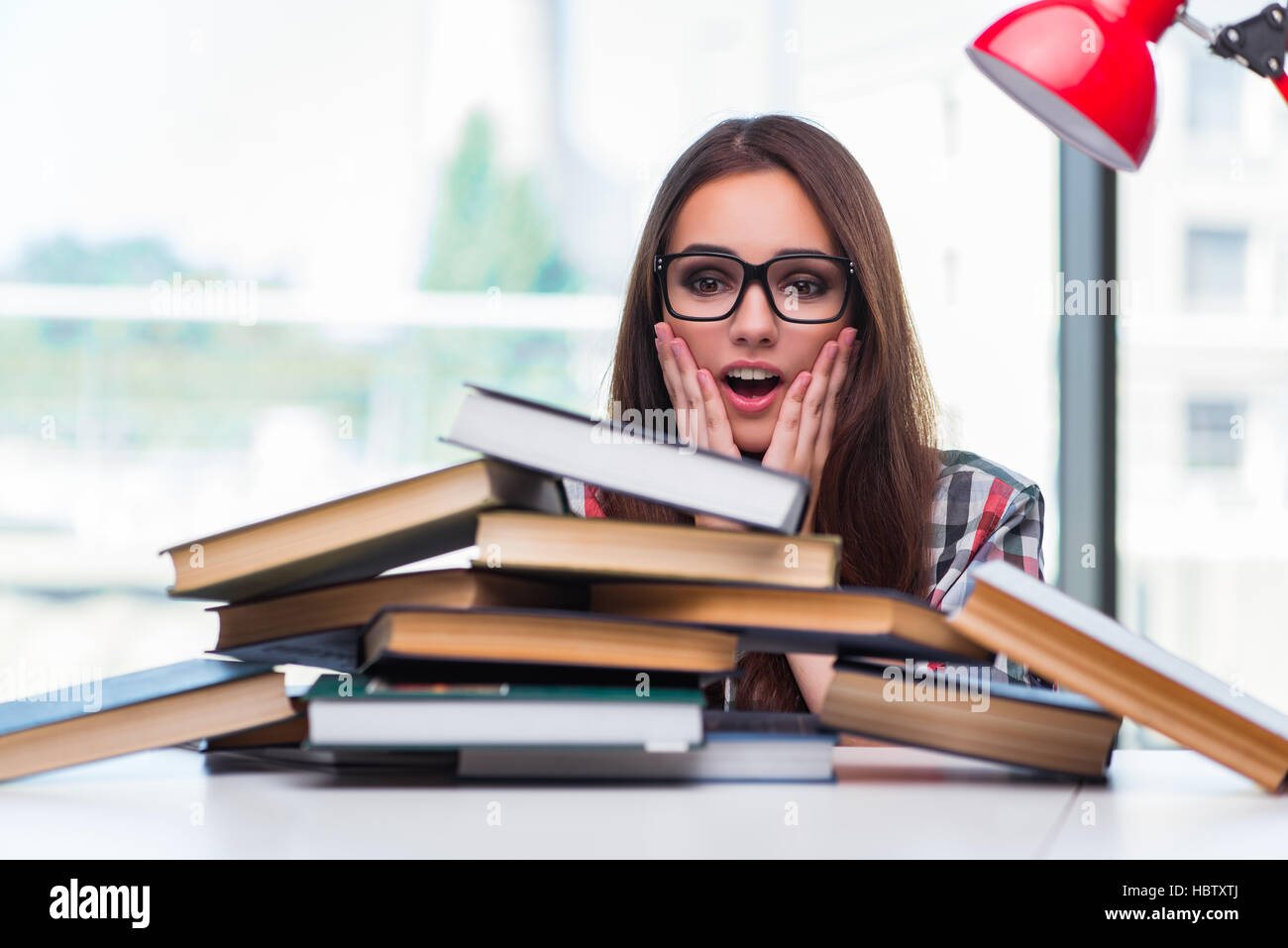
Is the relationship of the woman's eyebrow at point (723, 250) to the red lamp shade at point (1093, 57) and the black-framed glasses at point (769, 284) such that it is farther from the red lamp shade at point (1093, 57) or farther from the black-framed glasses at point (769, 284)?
the red lamp shade at point (1093, 57)

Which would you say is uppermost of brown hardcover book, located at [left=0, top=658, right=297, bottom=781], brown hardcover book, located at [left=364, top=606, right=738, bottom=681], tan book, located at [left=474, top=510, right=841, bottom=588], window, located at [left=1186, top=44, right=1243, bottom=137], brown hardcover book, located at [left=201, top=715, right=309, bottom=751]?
window, located at [left=1186, top=44, right=1243, bottom=137]

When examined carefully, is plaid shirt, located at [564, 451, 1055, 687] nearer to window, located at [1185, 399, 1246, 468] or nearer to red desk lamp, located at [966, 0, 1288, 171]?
red desk lamp, located at [966, 0, 1288, 171]

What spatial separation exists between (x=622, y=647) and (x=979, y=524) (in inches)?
38.4

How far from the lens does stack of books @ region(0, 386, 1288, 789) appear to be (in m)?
0.57

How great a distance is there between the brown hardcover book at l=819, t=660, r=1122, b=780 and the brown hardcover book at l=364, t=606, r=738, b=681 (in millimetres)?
79

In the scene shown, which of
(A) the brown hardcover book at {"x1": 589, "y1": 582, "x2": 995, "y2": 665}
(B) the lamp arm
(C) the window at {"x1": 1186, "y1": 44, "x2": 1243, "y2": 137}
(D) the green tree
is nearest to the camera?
(A) the brown hardcover book at {"x1": 589, "y1": 582, "x2": 995, "y2": 665}

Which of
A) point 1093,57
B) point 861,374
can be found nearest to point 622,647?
point 1093,57

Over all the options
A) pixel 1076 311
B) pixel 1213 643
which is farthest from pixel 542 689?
pixel 1213 643

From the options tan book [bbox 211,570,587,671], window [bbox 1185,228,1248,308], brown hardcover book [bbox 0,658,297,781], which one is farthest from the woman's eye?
window [bbox 1185,228,1248,308]

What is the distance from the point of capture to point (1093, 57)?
92 cm

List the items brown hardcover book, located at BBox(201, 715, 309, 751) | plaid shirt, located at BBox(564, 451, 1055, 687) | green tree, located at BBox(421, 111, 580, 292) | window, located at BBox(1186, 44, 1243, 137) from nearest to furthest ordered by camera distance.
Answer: brown hardcover book, located at BBox(201, 715, 309, 751) → plaid shirt, located at BBox(564, 451, 1055, 687) → window, located at BBox(1186, 44, 1243, 137) → green tree, located at BBox(421, 111, 580, 292)

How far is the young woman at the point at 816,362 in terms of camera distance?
144 cm

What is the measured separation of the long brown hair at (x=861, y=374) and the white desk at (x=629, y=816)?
2.53 ft
